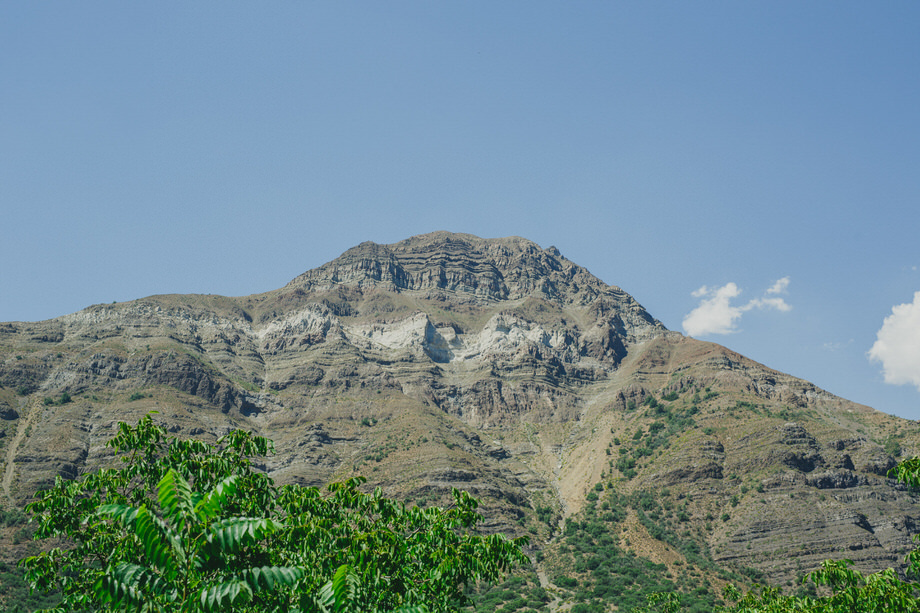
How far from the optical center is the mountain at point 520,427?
92375 millimetres

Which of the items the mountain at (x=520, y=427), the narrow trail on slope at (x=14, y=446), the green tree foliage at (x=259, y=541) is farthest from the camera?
the narrow trail on slope at (x=14, y=446)

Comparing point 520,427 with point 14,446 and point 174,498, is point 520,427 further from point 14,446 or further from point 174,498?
point 174,498

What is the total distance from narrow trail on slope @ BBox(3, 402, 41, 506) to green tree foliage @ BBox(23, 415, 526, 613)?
9971 cm

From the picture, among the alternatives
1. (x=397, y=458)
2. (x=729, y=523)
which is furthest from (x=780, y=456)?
(x=397, y=458)

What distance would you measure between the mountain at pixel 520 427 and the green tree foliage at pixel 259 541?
7782 cm

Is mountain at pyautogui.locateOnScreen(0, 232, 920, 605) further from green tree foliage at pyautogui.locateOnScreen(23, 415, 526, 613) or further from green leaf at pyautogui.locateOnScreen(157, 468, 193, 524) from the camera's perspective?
green leaf at pyautogui.locateOnScreen(157, 468, 193, 524)

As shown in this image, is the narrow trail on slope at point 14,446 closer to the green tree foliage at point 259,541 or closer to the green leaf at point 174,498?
the green tree foliage at point 259,541

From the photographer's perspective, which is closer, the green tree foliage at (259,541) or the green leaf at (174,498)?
the green leaf at (174,498)

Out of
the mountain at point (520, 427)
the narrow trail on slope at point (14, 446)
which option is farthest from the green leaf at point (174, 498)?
Answer: the narrow trail on slope at point (14, 446)

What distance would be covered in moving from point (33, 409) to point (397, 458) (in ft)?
246

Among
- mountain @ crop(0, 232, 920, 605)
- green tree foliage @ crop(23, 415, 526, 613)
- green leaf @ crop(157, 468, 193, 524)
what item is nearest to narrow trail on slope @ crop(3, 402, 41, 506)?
mountain @ crop(0, 232, 920, 605)

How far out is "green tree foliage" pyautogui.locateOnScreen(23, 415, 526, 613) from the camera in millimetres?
7676

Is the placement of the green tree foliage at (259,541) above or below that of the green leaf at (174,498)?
Result: below

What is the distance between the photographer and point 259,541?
1103 centimetres
